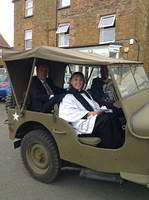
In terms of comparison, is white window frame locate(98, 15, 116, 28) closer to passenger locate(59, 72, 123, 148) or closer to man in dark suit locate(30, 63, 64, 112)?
man in dark suit locate(30, 63, 64, 112)

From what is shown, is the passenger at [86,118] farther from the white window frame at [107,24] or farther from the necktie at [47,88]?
the white window frame at [107,24]

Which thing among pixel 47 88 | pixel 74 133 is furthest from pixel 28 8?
pixel 74 133

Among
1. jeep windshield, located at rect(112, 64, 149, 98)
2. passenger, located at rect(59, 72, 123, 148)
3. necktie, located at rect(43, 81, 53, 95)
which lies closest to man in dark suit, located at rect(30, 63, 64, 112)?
necktie, located at rect(43, 81, 53, 95)

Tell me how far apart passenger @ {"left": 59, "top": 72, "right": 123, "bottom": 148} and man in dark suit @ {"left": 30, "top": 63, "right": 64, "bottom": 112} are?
34cm

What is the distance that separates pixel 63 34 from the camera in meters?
13.9

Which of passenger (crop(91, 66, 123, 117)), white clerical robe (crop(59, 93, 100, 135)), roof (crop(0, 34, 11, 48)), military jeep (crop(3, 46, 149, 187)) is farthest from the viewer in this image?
roof (crop(0, 34, 11, 48))

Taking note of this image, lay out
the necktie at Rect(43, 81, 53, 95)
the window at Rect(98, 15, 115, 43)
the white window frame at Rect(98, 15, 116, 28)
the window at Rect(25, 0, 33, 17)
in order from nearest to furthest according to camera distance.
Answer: the necktie at Rect(43, 81, 53, 95) → the white window frame at Rect(98, 15, 116, 28) → the window at Rect(98, 15, 115, 43) → the window at Rect(25, 0, 33, 17)

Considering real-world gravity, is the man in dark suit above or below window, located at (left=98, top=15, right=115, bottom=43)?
below

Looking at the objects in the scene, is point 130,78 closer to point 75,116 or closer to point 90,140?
point 75,116

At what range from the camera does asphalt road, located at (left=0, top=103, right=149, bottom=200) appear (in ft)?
9.01

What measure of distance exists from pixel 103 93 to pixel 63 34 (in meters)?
→ 11.0

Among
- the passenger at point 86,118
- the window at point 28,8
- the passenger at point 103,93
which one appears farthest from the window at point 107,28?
the passenger at point 86,118

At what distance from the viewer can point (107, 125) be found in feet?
8.74

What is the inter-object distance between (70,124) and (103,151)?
0.66 m
